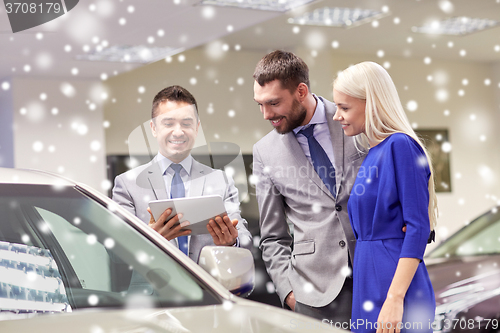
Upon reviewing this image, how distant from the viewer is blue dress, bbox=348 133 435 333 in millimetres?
1439

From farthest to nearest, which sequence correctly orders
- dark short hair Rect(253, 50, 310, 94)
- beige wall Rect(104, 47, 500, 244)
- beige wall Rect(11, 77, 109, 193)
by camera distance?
beige wall Rect(104, 47, 500, 244) → beige wall Rect(11, 77, 109, 193) → dark short hair Rect(253, 50, 310, 94)

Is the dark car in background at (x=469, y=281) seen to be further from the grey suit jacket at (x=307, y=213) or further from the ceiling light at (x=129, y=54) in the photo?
the ceiling light at (x=129, y=54)

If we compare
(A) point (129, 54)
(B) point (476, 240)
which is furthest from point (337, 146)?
(A) point (129, 54)

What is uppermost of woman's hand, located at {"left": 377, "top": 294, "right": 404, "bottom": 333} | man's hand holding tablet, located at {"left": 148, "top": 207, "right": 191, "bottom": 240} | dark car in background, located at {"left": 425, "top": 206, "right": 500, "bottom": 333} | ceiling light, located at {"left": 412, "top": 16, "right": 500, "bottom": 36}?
ceiling light, located at {"left": 412, "top": 16, "right": 500, "bottom": 36}

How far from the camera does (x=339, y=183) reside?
1841mm

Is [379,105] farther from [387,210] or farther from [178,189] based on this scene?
[178,189]

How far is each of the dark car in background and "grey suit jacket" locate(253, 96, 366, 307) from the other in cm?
118

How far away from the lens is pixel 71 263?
163 centimetres

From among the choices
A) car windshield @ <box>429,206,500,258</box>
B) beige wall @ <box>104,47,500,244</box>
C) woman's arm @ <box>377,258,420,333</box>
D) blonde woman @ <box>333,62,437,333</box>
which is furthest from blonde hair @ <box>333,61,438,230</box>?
beige wall @ <box>104,47,500,244</box>

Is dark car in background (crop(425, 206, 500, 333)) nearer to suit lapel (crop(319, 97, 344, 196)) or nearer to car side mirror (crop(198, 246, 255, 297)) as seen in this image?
suit lapel (crop(319, 97, 344, 196))

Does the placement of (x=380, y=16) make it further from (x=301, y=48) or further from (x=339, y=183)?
(x=339, y=183)

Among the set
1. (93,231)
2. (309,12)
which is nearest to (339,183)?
(93,231)

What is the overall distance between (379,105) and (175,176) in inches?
35.4

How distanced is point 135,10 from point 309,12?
183 centimetres
